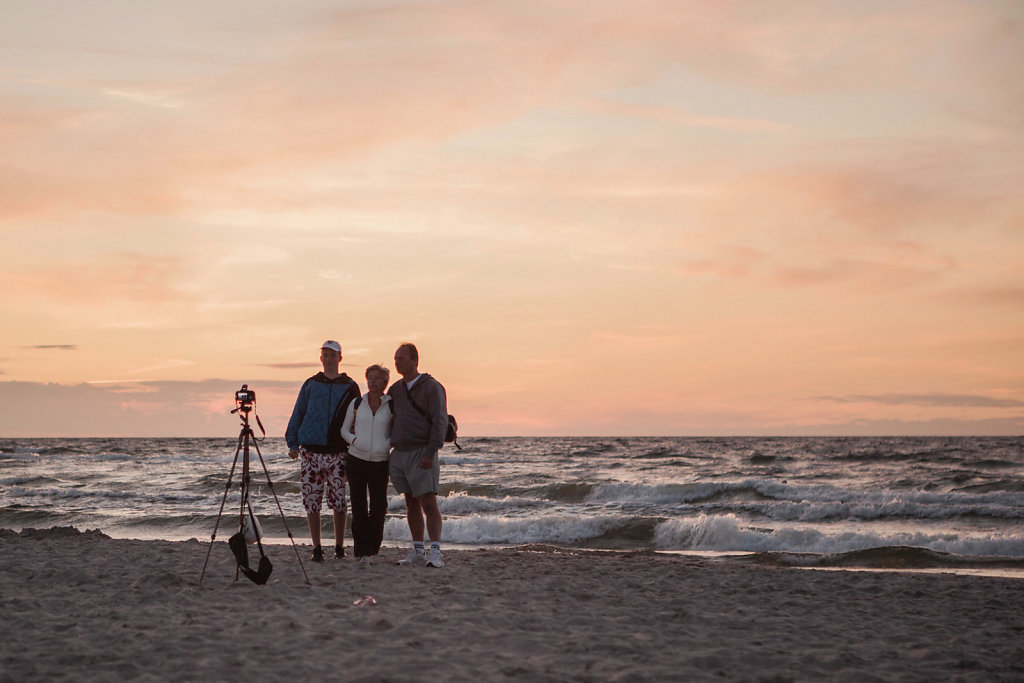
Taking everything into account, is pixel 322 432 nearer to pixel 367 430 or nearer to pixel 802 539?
pixel 367 430

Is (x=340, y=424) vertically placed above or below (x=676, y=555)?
above

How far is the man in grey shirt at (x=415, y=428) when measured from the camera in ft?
26.2

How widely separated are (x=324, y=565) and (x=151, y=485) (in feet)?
65.5

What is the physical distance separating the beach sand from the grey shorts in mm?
873

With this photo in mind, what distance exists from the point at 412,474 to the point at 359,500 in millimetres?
732

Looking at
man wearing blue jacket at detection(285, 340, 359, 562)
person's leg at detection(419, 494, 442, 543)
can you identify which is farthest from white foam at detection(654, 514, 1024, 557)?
man wearing blue jacket at detection(285, 340, 359, 562)

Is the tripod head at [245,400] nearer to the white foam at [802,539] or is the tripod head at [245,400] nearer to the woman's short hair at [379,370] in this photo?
the woman's short hair at [379,370]

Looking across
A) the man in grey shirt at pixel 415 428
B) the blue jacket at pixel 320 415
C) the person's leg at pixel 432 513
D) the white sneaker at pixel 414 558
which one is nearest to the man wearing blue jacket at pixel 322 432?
the blue jacket at pixel 320 415

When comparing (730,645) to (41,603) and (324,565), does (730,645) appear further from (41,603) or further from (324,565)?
(41,603)

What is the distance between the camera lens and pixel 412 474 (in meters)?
8.11

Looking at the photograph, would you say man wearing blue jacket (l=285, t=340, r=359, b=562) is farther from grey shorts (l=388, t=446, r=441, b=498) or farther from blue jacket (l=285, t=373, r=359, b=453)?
grey shorts (l=388, t=446, r=441, b=498)

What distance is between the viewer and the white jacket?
26.7 feet

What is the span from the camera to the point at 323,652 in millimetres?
5090

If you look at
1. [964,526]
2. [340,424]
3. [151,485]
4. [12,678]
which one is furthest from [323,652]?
[151,485]
